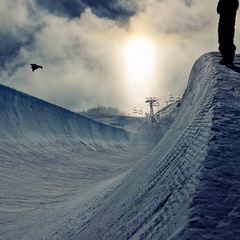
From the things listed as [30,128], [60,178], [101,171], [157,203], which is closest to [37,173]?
[60,178]

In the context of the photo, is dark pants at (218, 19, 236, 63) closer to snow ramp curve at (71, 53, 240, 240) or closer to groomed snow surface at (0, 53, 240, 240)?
groomed snow surface at (0, 53, 240, 240)

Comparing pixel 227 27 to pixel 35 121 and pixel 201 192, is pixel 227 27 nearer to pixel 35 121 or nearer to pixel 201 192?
pixel 201 192

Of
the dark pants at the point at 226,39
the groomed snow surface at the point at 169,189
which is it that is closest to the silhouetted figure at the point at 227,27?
the dark pants at the point at 226,39

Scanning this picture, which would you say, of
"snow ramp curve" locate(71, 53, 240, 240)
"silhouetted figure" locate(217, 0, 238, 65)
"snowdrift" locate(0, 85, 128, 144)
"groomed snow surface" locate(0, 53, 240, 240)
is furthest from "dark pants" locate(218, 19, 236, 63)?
"snowdrift" locate(0, 85, 128, 144)

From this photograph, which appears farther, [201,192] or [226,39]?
[226,39]

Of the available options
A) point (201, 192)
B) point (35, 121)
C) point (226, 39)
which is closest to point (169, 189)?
point (201, 192)

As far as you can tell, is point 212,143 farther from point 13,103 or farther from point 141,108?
point 141,108

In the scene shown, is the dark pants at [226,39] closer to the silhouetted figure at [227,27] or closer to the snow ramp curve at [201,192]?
the silhouetted figure at [227,27]

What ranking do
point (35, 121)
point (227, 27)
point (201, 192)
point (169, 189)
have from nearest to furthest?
point (201, 192) < point (169, 189) < point (227, 27) < point (35, 121)

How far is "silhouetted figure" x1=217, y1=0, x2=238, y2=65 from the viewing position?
531 cm

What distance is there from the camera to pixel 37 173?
16.9 metres

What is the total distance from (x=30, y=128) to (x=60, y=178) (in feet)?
38.0

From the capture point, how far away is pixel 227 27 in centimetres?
538

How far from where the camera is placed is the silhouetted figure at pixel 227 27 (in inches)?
209
